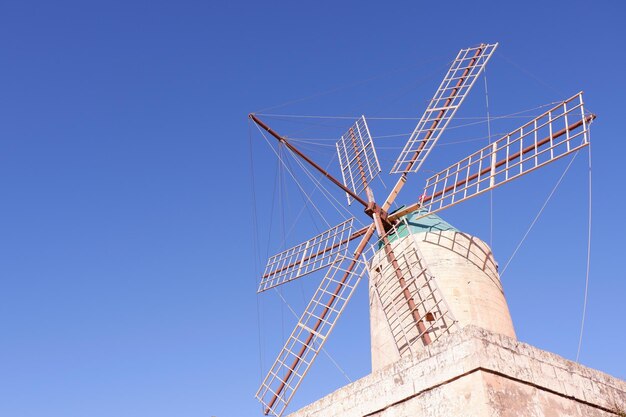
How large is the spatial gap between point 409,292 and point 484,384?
→ 121 inches

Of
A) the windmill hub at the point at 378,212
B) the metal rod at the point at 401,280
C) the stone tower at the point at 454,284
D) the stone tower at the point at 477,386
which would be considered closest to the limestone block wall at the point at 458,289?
the stone tower at the point at 454,284

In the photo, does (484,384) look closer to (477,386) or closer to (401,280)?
(477,386)

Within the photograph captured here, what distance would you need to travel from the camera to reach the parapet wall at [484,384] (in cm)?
368

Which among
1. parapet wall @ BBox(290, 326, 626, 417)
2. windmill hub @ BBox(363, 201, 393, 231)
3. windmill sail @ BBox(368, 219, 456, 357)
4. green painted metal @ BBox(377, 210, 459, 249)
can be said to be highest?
windmill hub @ BBox(363, 201, 393, 231)

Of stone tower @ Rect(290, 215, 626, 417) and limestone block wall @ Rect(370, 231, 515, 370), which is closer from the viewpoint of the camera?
stone tower @ Rect(290, 215, 626, 417)

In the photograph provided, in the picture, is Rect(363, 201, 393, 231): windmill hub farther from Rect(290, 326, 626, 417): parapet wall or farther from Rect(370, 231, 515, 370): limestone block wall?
Rect(290, 326, 626, 417): parapet wall

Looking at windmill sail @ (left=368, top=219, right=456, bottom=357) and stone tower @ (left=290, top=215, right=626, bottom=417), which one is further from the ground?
windmill sail @ (left=368, top=219, right=456, bottom=357)

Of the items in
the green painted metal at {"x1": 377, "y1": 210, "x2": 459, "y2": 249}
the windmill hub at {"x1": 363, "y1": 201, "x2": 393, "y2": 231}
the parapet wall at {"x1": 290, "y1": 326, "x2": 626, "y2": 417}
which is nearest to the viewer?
the parapet wall at {"x1": 290, "y1": 326, "x2": 626, "y2": 417}

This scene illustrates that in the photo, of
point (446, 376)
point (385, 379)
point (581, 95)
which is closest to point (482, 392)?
point (446, 376)

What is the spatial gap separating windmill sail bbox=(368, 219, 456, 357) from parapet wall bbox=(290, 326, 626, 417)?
173cm

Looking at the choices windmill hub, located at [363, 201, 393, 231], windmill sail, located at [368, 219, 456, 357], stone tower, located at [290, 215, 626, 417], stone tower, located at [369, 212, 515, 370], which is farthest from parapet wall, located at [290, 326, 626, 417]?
windmill hub, located at [363, 201, 393, 231]

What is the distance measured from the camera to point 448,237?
7297mm

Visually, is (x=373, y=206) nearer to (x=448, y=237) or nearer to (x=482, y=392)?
(x=448, y=237)

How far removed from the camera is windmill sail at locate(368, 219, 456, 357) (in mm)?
6320
